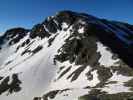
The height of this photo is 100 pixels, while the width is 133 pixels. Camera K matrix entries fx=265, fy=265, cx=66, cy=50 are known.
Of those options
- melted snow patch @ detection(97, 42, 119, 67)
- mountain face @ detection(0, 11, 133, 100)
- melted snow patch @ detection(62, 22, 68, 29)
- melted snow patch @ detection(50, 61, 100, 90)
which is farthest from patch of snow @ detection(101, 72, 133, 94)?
melted snow patch @ detection(62, 22, 68, 29)

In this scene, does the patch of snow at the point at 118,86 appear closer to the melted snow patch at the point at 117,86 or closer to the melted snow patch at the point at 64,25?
the melted snow patch at the point at 117,86

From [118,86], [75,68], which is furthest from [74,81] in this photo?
[118,86]

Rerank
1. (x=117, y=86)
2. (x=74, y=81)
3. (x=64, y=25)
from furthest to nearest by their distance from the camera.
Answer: (x=64, y=25)
(x=74, y=81)
(x=117, y=86)

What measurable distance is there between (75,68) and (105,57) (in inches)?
550

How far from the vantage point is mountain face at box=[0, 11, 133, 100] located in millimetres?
71450

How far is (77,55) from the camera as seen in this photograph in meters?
118

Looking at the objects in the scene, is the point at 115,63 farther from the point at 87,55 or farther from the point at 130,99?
the point at 130,99

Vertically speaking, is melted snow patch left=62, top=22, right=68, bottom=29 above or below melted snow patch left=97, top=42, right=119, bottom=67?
above

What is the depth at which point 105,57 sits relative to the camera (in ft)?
325

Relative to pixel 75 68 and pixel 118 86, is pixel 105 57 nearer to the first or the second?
pixel 75 68

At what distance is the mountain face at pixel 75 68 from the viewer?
71450 millimetres

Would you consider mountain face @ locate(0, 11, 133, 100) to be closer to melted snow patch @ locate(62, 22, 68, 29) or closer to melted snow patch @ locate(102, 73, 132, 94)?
melted snow patch @ locate(102, 73, 132, 94)

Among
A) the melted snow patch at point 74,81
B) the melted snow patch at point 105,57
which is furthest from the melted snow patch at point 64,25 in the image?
the melted snow patch at point 105,57

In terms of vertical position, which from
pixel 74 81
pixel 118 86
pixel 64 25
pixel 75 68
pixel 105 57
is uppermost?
pixel 64 25
